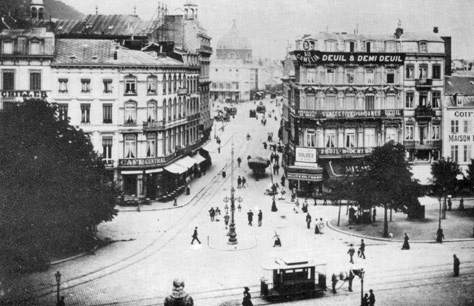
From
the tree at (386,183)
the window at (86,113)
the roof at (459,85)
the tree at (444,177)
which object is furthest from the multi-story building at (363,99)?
the window at (86,113)

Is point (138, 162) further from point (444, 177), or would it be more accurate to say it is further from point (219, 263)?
point (444, 177)

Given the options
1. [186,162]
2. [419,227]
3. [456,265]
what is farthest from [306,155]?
[456,265]

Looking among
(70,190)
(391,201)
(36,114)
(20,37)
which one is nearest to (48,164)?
(70,190)

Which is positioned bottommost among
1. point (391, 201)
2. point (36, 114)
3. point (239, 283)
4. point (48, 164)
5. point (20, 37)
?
point (239, 283)

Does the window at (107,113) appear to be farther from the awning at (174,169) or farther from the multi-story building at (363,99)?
the multi-story building at (363,99)

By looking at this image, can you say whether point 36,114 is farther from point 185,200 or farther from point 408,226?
point 408,226
